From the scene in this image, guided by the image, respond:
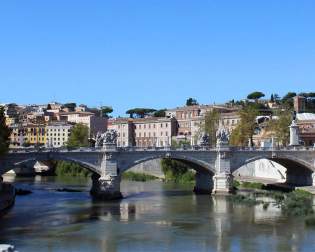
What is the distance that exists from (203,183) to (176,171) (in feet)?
34.6

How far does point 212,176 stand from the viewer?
1708 inches

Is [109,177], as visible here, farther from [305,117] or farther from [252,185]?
[305,117]

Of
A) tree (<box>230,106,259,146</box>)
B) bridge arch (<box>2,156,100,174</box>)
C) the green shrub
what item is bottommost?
the green shrub

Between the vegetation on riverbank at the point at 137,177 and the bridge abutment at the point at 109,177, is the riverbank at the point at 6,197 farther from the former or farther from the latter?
the vegetation on riverbank at the point at 137,177

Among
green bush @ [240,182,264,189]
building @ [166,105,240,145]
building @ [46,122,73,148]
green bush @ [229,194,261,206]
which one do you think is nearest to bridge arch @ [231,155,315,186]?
green bush @ [240,182,264,189]

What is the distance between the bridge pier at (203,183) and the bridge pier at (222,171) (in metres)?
0.91

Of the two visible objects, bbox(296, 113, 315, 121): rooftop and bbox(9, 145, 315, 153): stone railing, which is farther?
bbox(296, 113, 315, 121): rooftop

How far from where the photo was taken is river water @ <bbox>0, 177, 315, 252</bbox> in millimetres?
24328

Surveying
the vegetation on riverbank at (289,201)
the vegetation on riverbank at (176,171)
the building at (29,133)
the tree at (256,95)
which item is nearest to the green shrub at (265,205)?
the vegetation on riverbank at (289,201)

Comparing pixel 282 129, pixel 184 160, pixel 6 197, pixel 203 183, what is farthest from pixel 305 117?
pixel 6 197

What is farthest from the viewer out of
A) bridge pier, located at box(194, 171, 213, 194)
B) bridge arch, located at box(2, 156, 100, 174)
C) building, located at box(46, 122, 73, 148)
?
building, located at box(46, 122, 73, 148)

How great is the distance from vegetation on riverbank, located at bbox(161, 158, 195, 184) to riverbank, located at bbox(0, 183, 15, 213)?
18.0m

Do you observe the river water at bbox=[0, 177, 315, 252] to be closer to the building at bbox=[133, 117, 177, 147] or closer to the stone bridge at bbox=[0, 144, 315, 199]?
the stone bridge at bbox=[0, 144, 315, 199]

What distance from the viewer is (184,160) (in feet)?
139
